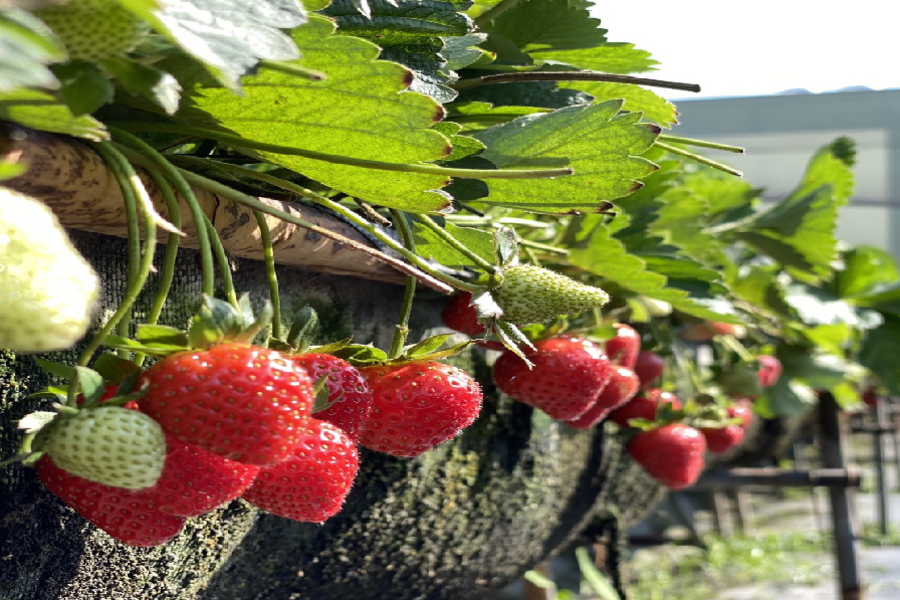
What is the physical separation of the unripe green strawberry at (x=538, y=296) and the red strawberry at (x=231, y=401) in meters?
0.13

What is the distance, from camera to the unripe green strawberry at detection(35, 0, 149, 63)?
251 mm

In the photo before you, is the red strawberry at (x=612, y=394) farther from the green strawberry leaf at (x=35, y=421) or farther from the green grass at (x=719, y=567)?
the green grass at (x=719, y=567)

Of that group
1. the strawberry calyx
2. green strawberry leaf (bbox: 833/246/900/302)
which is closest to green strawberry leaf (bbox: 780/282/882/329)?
green strawberry leaf (bbox: 833/246/900/302)

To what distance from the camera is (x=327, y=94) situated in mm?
344

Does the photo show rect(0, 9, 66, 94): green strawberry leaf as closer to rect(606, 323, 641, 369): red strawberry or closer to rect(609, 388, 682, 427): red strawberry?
rect(606, 323, 641, 369): red strawberry

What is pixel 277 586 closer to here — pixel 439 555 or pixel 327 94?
pixel 439 555

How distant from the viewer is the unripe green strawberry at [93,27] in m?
0.25

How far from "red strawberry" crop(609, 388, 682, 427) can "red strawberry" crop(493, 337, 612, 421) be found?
17.7 inches

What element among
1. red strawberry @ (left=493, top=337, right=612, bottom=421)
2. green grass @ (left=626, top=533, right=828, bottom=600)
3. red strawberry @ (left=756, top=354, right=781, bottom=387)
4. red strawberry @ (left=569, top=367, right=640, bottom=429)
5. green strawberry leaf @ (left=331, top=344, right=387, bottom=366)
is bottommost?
green grass @ (left=626, top=533, right=828, bottom=600)

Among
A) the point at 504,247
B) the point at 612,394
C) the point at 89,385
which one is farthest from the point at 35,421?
the point at 612,394

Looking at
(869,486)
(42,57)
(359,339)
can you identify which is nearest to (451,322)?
(359,339)

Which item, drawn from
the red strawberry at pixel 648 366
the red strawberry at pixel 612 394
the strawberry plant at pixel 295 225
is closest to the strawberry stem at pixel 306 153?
the strawberry plant at pixel 295 225

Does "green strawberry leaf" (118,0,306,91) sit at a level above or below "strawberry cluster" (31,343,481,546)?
above

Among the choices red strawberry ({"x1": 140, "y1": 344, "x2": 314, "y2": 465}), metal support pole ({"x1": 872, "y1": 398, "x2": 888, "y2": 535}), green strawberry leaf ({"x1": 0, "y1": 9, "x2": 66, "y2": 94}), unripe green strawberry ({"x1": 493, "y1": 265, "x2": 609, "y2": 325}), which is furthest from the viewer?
metal support pole ({"x1": 872, "y1": 398, "x2": 888, "y2": 535})
